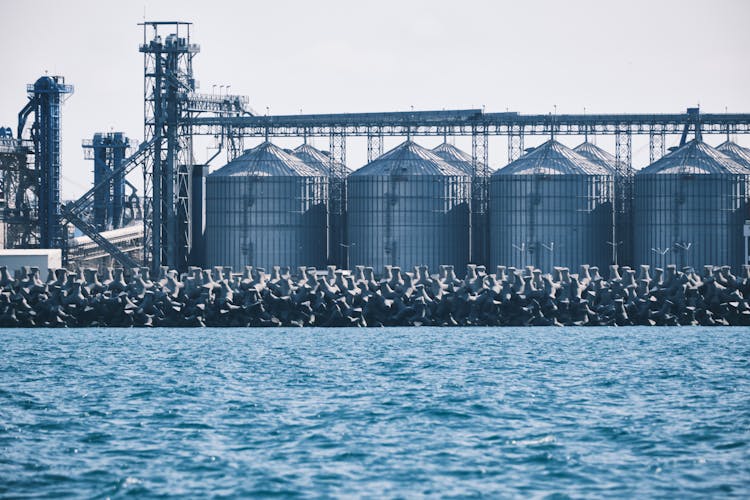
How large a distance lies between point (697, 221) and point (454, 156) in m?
17.6

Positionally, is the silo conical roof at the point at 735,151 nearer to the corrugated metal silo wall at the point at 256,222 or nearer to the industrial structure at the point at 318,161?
the industrial structure at the point at 318,161

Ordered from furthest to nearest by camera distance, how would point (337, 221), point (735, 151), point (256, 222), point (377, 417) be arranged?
1. point (735, 151)
2. point (337, 221)
3. point (256, 222)
4. point (377, 417)

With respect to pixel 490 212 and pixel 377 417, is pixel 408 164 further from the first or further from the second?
pixel 377 417

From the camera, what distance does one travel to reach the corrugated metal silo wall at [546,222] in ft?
217

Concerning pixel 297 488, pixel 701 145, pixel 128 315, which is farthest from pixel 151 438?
pixel 701 145

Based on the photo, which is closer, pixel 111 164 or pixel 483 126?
pixel 483 126

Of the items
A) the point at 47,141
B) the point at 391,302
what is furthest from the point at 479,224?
the point at 47,141

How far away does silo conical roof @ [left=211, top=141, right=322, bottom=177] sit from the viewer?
68.8 m

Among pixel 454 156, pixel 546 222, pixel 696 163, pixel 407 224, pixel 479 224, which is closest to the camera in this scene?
pixel 546 222

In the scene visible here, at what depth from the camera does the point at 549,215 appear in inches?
2603

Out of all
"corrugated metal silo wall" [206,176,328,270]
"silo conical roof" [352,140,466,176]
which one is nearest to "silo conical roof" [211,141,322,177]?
"corrugated metal silo wall" [206,176,328,270]

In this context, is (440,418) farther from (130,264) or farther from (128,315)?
(130,264)

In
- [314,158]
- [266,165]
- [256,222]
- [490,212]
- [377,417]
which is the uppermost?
[314,158]

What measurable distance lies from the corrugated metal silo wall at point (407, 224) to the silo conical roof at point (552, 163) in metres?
3.14
